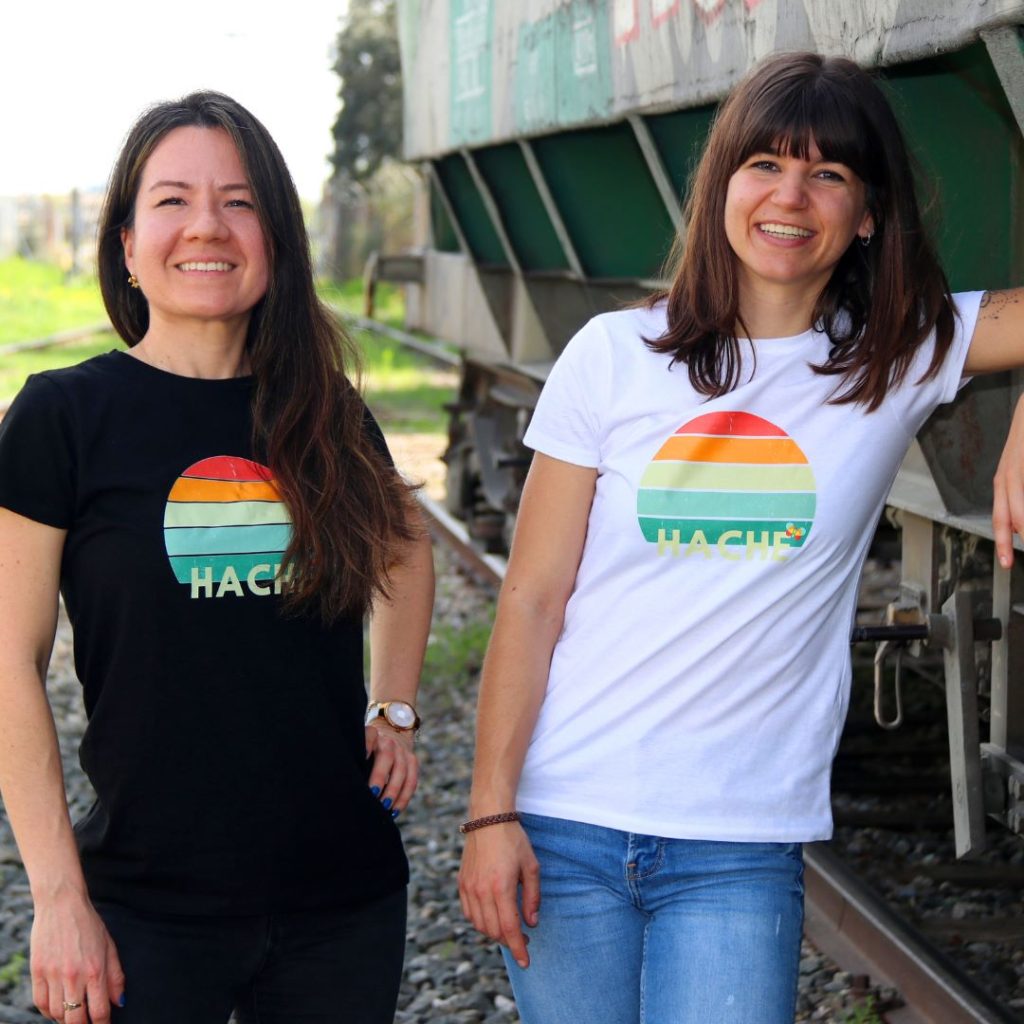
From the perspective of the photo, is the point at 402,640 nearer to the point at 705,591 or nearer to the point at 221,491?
the point at 221,491

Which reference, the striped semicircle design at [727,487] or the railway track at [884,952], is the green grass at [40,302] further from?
the striped semicircle design at [727,487]

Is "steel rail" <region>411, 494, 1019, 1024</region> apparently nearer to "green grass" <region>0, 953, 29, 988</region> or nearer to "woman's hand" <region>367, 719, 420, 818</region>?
"woman's hand" <region>367, 719, 420, 818</region>

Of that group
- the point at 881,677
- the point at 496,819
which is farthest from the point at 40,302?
the point at 496,819

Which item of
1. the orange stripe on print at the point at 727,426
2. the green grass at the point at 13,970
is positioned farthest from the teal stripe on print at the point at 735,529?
the green grass at the point at 13,970

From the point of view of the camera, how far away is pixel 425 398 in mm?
18469

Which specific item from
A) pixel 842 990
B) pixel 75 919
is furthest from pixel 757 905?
pixel 842 990

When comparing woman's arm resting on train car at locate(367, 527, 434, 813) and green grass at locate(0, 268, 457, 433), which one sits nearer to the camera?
woman's arm resting on train car at locate(367, 527, 434, 813)

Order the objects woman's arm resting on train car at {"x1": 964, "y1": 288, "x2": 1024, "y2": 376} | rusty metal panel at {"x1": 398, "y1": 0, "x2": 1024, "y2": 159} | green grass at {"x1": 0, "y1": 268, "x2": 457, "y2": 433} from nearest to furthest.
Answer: woman's arm resting on train car at {"x1": 964, "y1": 288, "x2": 1024, "y2": 376} < rusty metal panel at {"x1": 398, "y1": 0, "x2": 1024, "y2": 159} < green grass at {"x1": 0, "y1": 268, "x2": 457, "y2": 433}

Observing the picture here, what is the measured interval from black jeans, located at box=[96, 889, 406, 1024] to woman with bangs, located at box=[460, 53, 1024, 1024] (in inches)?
6.9

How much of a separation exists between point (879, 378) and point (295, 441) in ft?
2.73

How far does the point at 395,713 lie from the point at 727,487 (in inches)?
25.8

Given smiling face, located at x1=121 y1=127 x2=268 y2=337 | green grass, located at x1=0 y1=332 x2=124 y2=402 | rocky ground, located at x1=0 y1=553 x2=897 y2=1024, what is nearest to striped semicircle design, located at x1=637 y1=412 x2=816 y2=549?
smiling face, located at x1=121 y1=127 x2=268 y2=337

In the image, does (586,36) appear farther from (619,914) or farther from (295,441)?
(619,914)

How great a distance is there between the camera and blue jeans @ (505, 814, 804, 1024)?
83.5 inches
